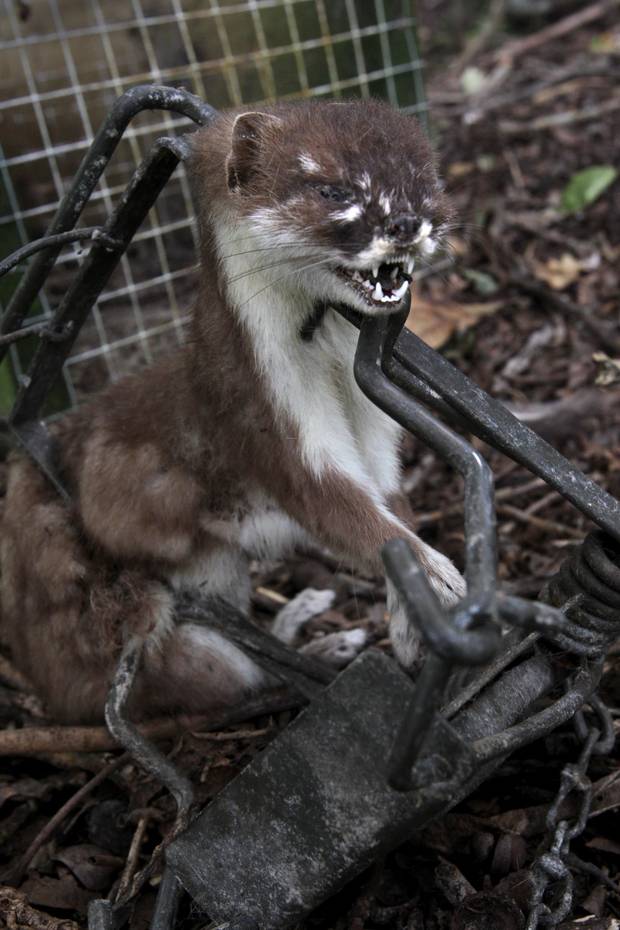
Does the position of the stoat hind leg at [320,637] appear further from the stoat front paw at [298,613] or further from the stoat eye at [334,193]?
the stoat eye at [334,193]

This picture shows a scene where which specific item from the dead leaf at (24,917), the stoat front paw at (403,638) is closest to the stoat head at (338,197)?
the stoat front paw at (403,638)

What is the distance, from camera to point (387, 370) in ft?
8.77

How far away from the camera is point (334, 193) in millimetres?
2656

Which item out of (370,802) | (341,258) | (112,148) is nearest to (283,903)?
(370,802)

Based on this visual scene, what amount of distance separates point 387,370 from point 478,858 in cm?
154

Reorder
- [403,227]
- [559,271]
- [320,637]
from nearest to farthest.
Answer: [403,227] < [320,637] < [559,271]

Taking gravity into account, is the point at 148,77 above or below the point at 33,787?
above

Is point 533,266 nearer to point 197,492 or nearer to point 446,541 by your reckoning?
point 446,541

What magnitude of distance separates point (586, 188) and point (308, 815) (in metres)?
5.48

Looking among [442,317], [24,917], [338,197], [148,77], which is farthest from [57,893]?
[148,77]

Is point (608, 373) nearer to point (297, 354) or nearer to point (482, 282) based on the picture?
point (297, 354)

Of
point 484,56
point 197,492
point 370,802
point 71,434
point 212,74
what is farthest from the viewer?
point 484,56

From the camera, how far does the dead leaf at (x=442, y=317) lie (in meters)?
5.91

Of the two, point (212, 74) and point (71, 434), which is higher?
point (212, 74)
